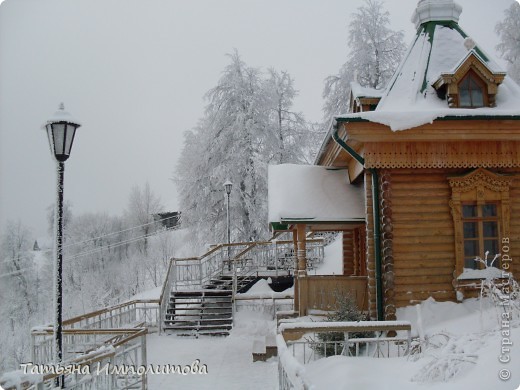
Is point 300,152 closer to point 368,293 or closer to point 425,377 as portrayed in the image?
point 368,293

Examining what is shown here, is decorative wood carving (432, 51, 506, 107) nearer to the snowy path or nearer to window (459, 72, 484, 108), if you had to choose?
window (459, 72, 484, 108)

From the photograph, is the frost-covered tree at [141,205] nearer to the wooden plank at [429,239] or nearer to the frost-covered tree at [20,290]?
the frost-covered tree at [20,290]

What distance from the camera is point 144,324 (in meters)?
14.3

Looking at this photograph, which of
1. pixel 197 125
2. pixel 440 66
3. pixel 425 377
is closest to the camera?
pixel 425 377

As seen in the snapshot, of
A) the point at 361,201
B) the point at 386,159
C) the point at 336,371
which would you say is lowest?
the point at 336,371

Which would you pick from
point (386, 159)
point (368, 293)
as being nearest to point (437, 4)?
point (386, 159)

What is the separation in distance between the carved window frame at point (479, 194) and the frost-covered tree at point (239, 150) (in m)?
14.2

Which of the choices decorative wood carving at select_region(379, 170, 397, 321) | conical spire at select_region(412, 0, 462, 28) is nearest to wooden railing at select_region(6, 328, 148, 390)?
decorative wood carving at select_region(379, 170, 397, 321)

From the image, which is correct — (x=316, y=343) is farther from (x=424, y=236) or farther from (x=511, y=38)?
(x=511, y=38)

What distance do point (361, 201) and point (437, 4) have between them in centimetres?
559

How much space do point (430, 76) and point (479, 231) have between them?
3702mm

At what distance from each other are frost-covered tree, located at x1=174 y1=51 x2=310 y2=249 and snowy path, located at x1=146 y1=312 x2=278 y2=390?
1010 cm

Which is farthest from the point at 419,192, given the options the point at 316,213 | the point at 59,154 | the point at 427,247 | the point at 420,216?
the point at 59,154

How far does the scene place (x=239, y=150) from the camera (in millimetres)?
24656
